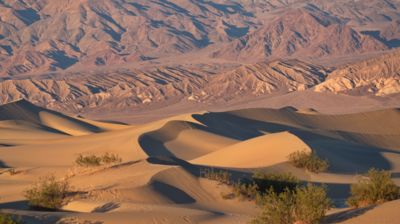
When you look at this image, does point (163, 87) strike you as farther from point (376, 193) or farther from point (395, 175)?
point (376, 193)

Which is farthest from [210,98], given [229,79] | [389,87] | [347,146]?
[347,146]

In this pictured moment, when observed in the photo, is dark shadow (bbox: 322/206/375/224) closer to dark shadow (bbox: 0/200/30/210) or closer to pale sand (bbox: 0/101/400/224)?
pale sand (bbox: 0/101/400/224)

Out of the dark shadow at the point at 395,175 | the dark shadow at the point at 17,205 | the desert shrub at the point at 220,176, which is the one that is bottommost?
the dark shadow at the point at 17,205

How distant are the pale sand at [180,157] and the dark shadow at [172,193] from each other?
3cm

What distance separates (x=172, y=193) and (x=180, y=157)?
20.7 metres

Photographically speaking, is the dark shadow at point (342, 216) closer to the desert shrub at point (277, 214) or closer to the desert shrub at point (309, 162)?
the desert shrub at point (277, 214)

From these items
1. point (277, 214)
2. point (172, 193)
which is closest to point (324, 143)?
point (172, 193)

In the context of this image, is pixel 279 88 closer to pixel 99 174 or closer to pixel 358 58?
pixel 358 58

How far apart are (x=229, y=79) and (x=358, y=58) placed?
179ft

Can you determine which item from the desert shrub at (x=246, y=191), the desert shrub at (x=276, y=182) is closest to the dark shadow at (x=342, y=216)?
the desert shrub at (x=276, y=182)

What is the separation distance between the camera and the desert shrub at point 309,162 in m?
34.6

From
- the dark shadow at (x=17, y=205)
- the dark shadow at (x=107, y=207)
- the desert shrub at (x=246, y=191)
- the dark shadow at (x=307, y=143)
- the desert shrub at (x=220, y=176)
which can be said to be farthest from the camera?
the dark shadow at (x=307, y=143)

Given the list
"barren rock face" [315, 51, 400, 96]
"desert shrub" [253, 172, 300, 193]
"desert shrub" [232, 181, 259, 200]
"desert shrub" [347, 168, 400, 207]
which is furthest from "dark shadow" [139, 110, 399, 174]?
"barren rock face" [315, 51, 400, 96]

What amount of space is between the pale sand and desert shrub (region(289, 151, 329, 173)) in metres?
0.45
